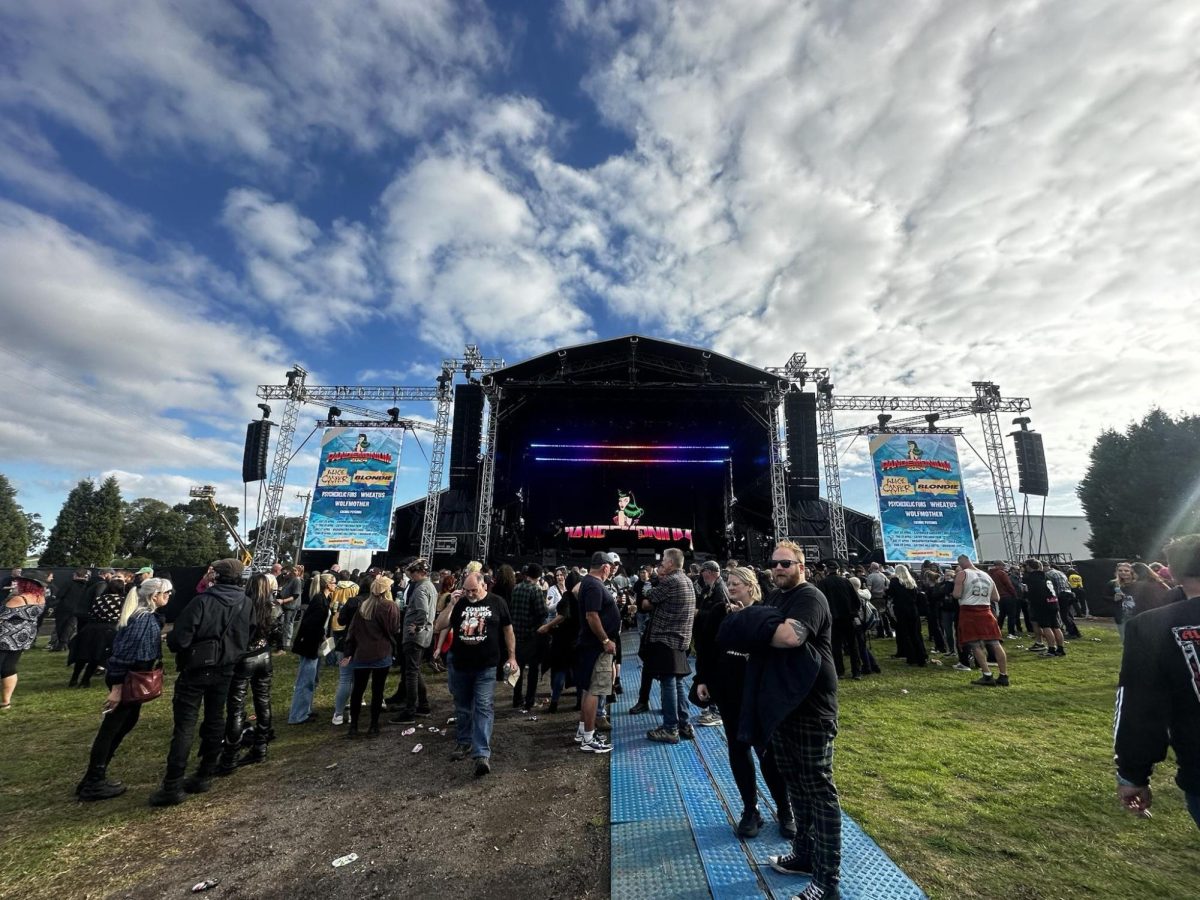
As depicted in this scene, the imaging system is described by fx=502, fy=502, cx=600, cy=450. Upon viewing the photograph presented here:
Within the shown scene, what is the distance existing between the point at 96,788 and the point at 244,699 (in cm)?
107

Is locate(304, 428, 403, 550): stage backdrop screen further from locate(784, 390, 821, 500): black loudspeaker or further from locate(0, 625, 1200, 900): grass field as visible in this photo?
locate(784, 390, 821, 500): black loudspeaker

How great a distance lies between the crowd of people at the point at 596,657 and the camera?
261cm

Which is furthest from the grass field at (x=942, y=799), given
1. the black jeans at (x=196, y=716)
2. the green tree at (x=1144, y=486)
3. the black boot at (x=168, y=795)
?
the green tree at (x=1144, y=486)

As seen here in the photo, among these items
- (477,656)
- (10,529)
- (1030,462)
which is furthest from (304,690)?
(10,529)

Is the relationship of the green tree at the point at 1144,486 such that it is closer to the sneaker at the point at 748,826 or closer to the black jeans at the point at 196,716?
the sneaker at the point at 748,826

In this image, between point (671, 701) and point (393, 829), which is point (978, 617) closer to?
point (671, 701)

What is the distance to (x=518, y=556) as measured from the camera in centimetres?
2500

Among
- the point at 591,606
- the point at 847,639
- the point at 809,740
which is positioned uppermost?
the point at 591,606

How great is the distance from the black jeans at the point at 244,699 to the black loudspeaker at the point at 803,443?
2022 centimetres

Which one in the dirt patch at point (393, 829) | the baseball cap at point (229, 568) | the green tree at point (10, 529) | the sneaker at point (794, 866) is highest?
the green tree at point (10, 529)

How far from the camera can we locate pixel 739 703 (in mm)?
3693

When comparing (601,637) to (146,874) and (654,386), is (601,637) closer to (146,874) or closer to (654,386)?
(146,874)

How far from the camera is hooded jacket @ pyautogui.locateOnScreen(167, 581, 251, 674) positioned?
4.05m

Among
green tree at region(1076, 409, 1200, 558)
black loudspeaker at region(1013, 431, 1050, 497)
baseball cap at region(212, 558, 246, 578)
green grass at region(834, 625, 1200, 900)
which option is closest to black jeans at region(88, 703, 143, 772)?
baseball cap at region(212, 558, 246, 578)
